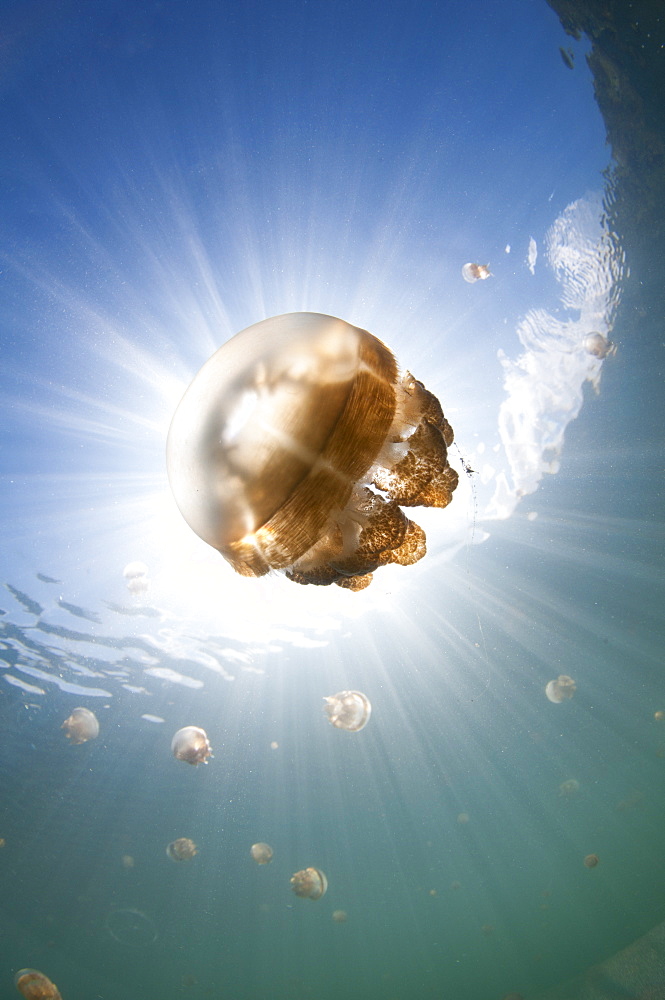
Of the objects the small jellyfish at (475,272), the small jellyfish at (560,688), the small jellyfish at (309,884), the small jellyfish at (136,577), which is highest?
the small jellyfish at (136,577)

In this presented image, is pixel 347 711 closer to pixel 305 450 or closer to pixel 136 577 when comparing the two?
pixel 136 577

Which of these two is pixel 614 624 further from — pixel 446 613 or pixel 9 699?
pixel 9 699

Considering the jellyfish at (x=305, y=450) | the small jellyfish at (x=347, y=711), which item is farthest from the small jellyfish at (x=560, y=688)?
the jellyfish at (x=305, y=450)

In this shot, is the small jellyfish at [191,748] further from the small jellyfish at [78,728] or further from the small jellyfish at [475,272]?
the small jellyfish at [475,272]

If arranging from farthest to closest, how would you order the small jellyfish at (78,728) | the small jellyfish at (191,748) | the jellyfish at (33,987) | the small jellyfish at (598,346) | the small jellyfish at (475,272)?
the small jellyfish at (78,728) < the small jellyfish at (191,748) < the small jellyfish at (598,346) < the jellyfish at (33,987) < the small jellyfish at (475,272)

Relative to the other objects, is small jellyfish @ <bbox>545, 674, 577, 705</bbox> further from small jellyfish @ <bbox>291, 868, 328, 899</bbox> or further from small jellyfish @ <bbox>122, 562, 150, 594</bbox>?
small jellyfish @ <bbox>122, 562, 150, 594</bbox>

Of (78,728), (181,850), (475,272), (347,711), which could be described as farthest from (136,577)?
(475,272)
